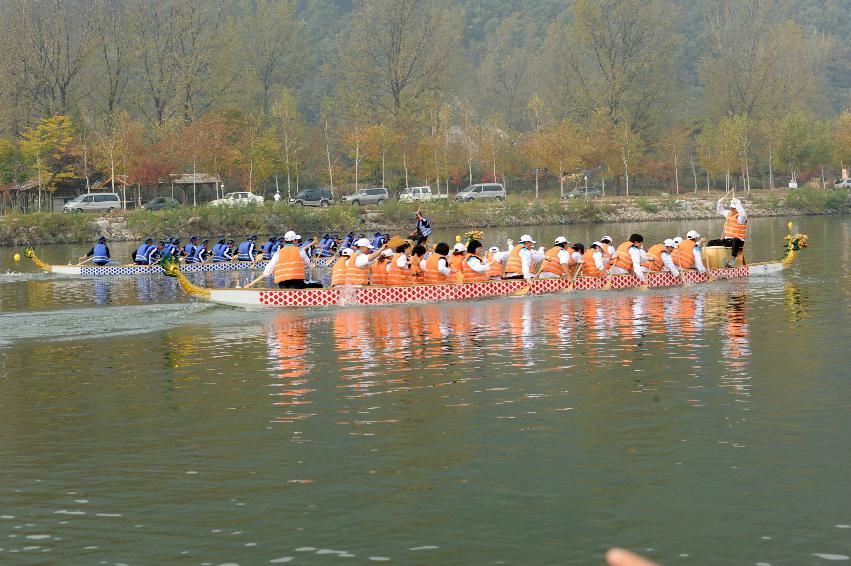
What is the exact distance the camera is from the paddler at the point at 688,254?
111 ft

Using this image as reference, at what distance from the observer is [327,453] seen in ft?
48.7

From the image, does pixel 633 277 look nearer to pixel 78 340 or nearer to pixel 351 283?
pixel 351 283

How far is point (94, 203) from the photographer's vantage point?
264 feet

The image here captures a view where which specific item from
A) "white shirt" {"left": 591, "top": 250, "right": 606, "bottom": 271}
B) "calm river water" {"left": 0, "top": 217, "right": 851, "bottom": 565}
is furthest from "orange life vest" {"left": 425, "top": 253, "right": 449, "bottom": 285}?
"white shirt" {"left": 591, "top": 250, "right": 606, "bottom": 271}

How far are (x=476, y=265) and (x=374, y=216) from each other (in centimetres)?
5005

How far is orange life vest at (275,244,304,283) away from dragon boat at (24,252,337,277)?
49.6 feet

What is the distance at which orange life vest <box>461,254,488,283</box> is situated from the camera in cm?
3112

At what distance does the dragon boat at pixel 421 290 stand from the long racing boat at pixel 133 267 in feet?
41.7

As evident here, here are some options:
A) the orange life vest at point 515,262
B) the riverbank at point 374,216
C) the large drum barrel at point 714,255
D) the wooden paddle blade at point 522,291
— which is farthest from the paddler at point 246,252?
the riverbank at point 374,216

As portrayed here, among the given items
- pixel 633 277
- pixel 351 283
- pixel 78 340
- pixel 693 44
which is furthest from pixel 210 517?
pixel 693 44

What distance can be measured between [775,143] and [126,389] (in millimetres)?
90329

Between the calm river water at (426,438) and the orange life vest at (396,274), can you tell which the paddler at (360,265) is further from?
the calm river water at (426,438)

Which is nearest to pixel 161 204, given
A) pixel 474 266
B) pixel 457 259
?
pixel 457 259

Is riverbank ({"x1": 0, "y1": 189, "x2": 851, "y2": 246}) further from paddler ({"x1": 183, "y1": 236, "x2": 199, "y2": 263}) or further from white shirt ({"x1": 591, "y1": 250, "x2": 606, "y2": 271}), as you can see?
white shirt ({"x1": 591, "y1": 250, "x2": 606, "y2": 271})
